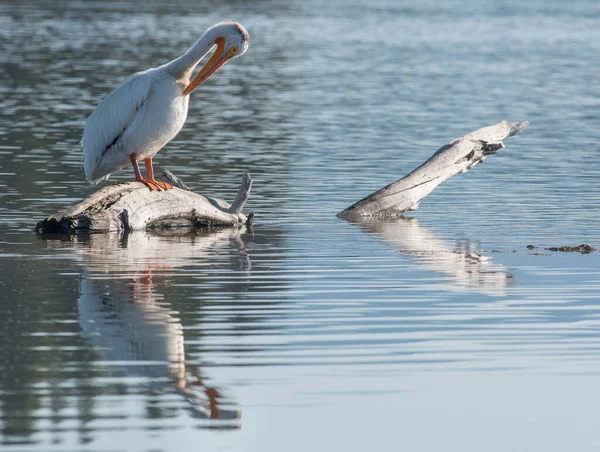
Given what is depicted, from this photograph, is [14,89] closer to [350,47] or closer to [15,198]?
[15,198]

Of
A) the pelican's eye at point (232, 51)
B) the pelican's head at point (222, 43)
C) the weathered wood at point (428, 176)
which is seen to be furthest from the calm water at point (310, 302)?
the pelican's eye at point (232, 51)

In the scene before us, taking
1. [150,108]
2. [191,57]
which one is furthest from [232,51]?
[150,108]

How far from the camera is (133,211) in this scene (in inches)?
547

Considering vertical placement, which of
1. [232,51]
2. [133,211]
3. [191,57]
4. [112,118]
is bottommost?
[133,211]

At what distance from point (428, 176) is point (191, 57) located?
10.2ft

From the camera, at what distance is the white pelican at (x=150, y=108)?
44.7 ft

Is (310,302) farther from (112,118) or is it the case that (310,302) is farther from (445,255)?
(112,118)

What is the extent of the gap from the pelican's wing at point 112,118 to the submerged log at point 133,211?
49 cm

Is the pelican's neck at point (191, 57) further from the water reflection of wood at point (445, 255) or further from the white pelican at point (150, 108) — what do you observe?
the water reflection of wood at point (445, 255)

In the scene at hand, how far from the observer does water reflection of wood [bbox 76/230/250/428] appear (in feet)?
26.2

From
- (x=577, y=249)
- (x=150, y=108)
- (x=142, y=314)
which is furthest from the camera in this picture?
(x=150, y=108)

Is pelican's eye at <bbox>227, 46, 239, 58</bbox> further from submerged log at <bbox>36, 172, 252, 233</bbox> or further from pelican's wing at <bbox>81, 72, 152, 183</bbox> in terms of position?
submerged log at <bbox>36, 172, 252, 233</bbox>

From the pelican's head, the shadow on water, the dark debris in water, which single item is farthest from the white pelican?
the dark debris in water

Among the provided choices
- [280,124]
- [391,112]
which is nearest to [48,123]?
[280,124]
